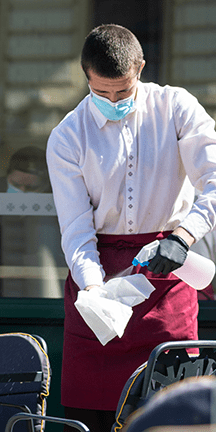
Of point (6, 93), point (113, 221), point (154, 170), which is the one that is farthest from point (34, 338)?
point (6, 93)

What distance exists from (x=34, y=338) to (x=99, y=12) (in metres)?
2.17

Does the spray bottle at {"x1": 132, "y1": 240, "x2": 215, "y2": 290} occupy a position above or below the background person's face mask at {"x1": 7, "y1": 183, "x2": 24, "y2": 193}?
above

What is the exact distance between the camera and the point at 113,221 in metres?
2.01

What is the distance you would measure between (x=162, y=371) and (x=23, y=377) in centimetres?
52

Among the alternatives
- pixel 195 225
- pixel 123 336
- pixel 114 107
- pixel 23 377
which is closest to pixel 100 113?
pixel 114 107

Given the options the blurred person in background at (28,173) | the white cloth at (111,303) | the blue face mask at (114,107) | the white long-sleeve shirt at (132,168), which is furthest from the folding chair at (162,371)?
the blurred person in background at (28,173)

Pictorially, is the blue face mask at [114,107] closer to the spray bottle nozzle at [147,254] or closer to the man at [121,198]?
the man at [121,198]

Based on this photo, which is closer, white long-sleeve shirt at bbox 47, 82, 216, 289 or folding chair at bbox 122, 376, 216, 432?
folding chair at bbox 122, 376, 216, 432

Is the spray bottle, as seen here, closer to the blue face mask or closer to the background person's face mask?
the blue face mask

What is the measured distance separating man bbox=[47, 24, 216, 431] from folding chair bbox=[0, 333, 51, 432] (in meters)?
0.26

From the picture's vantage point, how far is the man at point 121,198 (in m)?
1.89

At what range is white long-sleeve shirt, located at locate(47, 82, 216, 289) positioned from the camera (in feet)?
6.35

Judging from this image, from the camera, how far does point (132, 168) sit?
1.95 meters

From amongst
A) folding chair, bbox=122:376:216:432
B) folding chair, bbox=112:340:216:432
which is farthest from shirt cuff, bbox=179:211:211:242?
folding chair, bbox=122:376:216:432
